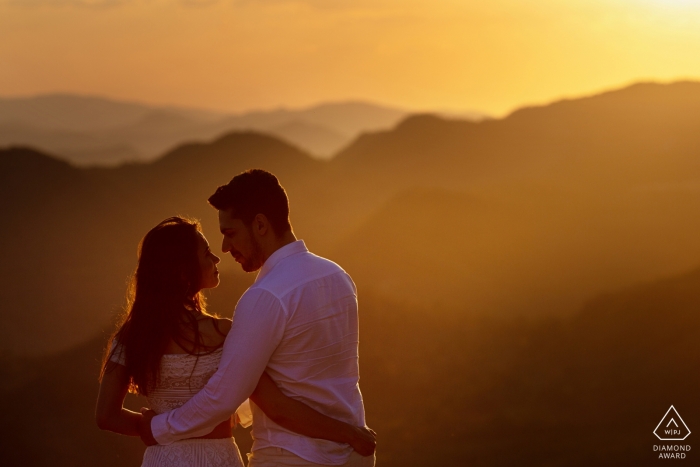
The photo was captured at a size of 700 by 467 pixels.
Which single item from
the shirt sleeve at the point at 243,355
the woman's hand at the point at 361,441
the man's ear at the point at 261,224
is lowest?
the woman's hand at the point at 361,441

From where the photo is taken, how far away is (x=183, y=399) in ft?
10.4

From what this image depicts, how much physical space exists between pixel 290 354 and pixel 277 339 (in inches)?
4.3

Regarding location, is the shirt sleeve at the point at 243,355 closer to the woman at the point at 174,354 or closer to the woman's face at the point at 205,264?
the woman at the point at 174,354

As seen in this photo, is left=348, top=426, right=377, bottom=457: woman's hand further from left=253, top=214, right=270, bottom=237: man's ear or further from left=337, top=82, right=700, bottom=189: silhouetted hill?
left=337, top=82, right=700, bottom=189: silhouetted hill

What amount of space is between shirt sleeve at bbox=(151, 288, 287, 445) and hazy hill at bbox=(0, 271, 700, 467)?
10761 mm

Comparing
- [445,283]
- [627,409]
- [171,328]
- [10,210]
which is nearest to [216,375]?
[171,328]

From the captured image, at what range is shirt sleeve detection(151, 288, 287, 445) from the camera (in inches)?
116

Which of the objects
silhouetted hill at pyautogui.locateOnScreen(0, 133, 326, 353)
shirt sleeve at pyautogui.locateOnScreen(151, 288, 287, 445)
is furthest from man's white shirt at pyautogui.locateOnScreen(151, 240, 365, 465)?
silhouetted hill at pyautogui.locateOnScreen(0, 133, 326, 353)

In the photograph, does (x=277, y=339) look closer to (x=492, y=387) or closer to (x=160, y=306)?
(x=160, y=306)

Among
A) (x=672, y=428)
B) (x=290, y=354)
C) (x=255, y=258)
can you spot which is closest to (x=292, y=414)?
(x=290, y=354)

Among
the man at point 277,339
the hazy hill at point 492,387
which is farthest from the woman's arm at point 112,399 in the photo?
the hazy hill at point 492,387

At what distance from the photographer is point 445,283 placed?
21766 millimetres

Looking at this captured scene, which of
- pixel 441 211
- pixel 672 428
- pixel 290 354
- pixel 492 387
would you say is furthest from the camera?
pixel 441 211

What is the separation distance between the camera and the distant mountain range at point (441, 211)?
21.1 meters
